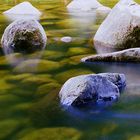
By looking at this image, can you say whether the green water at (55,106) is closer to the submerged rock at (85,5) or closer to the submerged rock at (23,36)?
the submerged rock at (23,36)

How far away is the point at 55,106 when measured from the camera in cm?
402

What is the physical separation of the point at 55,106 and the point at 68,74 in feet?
3.97

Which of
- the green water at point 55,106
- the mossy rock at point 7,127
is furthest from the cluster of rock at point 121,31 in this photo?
the mossy rock at point 7,127

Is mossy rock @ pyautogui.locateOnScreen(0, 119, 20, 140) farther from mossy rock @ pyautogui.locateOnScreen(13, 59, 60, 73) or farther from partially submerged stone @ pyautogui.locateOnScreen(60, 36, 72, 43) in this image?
partially submerged stone @ pyautogui.locateOnScreen(60, 36, 72, 43)

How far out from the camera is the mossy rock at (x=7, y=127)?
3479mm

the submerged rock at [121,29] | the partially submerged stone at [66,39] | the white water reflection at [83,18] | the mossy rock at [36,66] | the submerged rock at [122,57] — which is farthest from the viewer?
the white water reflection at [83,18]

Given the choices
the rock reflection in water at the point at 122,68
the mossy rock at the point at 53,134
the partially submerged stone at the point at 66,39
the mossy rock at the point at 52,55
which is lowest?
the partially submerged stone at the point at 66,39

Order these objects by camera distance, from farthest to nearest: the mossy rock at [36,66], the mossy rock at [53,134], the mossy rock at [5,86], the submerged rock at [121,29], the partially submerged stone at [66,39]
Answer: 1. the partially submerged stone at [66,39]
2. the submerged rock at [121,29]
3. the mossy rock at [36,66]
4. the mossy rock at [5,86]
5. the mossy rock at [53,134]

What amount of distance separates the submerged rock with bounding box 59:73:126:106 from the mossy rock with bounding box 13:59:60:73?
4.00ft

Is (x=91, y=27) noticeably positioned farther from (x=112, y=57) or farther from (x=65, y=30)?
(x=112, y=57)

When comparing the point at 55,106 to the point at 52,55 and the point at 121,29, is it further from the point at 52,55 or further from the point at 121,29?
the point at 121,29

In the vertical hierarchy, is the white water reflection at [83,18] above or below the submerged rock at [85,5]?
above

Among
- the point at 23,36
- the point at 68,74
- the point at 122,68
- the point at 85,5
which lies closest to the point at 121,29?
the point at 122,68

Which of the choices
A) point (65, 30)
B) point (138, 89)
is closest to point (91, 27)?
point (65, 30)
